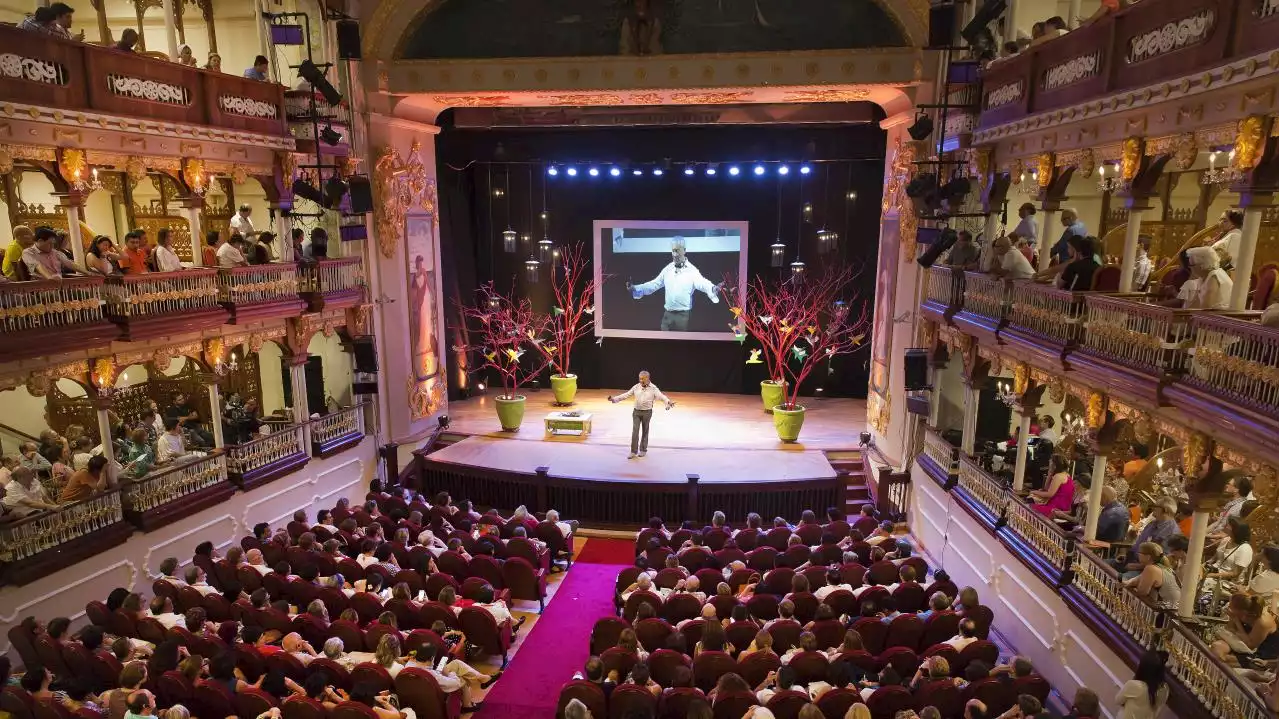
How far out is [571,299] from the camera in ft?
→ 62.2

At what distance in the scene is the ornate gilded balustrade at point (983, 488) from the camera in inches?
383

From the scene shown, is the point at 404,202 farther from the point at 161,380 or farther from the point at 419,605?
the point at 419,605

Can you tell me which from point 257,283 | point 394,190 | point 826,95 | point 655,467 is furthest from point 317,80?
point 826,95

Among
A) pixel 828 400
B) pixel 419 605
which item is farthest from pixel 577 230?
pixel 419 605

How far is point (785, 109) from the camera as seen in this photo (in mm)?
16500

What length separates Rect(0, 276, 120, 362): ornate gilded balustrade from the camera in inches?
331

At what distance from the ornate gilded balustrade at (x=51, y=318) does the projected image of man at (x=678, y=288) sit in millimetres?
11625

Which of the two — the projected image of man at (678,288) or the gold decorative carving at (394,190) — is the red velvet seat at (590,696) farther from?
the projected image of man at (678,288)

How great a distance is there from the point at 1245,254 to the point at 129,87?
12785 millimetres

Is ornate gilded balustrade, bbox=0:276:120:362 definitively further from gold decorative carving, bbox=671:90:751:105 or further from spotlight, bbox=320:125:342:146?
gold decorative carving, bbox=671:90:751:105

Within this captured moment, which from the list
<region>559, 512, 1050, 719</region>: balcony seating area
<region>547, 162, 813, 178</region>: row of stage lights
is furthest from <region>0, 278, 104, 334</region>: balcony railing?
<region>547, 162, 813, 178</region>: row of stage lights

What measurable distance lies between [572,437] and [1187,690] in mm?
11053

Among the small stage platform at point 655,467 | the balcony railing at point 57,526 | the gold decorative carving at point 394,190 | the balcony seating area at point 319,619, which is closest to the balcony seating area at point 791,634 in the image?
the balcony seating area at point 319,619

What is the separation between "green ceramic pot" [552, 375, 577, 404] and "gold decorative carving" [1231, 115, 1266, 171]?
1347 cm
